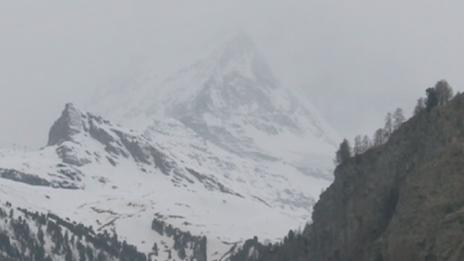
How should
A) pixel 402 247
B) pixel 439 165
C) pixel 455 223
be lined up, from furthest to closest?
pixel 439 165
pixel 402 247
pixel 455 223

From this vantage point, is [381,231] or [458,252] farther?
[381,231]

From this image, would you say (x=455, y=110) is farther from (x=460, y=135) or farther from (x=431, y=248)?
(x=431, y=248)

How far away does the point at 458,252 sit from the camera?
462 feet

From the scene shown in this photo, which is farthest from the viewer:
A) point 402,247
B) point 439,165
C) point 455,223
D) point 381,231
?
point 381,231

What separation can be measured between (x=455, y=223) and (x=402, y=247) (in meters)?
13.3

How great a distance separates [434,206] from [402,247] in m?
9.82

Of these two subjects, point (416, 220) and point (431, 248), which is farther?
point (416, 220)

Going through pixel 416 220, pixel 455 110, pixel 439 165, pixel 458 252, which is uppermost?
pixel 455 110

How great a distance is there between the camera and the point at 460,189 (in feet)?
548

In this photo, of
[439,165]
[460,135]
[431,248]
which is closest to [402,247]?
[431,248]

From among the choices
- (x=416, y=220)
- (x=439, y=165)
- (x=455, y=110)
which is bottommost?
(x=416, y=220)

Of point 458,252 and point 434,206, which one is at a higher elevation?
point 434,206

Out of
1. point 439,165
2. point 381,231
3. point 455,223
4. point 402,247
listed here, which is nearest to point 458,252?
point 455,223

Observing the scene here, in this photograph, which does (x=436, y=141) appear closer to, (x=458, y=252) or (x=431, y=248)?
(x=431, y=248)
